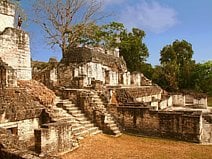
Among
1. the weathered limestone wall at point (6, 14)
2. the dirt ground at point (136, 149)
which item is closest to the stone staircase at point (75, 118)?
the dirt ground at point (136, 149)

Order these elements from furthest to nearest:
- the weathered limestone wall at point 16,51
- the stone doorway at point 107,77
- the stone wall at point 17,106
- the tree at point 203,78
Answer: the tree at point 203,78, the stone doorway at point 107,77, the weathered limestone wall at point 16,51, the stone wall at point 17,106

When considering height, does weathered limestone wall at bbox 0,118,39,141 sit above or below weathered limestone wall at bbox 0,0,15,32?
below

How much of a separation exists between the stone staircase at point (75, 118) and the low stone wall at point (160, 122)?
69.6 inches

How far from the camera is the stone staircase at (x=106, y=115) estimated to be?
1338cm

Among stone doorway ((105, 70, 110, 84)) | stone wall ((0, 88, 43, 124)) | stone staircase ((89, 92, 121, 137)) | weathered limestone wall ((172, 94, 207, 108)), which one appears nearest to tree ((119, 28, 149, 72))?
weathered limestone wall ((172, 94, 207, 108))

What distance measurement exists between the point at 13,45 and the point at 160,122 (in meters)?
8.37

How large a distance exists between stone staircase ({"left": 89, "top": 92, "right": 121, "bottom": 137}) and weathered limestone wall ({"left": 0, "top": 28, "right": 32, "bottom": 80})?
380 centimetres

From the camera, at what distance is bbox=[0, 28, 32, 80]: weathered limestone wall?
13.3 meters

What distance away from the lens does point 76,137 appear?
36.9 feet

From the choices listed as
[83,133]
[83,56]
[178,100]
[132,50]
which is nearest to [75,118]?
[83,133]

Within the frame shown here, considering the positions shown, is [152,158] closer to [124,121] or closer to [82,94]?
[124,121]

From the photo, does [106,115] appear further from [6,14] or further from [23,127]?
[6,14]

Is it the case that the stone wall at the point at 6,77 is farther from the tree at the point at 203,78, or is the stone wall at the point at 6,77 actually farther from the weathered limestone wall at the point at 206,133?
the tree at the point at 203,78

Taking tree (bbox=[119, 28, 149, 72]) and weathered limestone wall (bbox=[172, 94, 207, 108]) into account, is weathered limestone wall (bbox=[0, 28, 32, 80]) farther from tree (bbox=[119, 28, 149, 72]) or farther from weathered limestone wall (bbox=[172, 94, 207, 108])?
tree (bbox=[119, 28, 149, 72])
